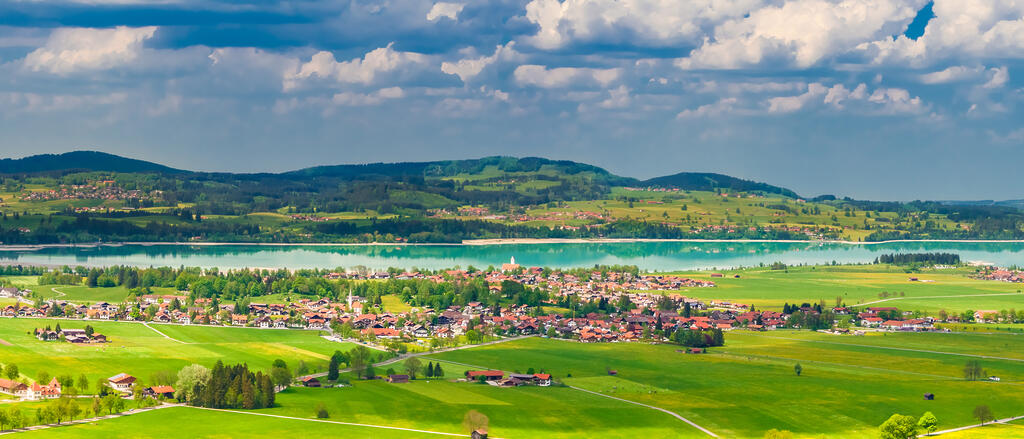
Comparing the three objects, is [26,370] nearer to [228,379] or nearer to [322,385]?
[228,379]

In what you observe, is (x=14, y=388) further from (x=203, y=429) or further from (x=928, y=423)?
(x=928, y=423)

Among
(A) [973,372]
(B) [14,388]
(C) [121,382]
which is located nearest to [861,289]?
(A) [973,372]

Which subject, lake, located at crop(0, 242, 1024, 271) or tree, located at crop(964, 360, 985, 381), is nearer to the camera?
tree, located at crop(964, 360, 985, 381)

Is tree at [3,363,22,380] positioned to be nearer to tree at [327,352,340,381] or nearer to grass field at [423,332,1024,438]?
tree at [327,352,340,381]

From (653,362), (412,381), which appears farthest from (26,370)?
(653,362)

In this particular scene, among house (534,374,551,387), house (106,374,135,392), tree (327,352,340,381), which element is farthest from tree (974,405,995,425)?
house (106,374,135,392)
